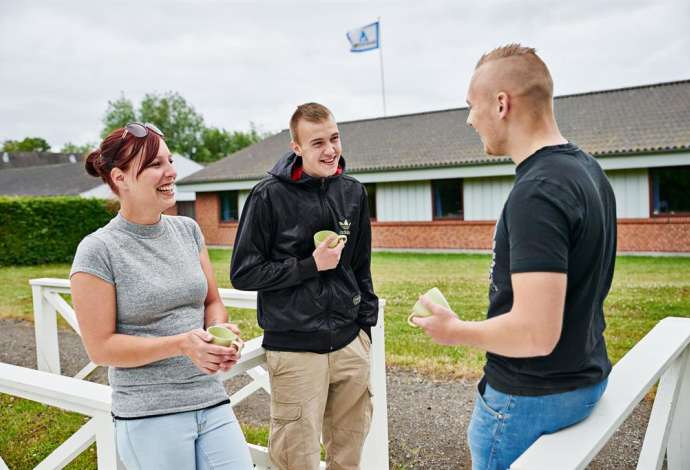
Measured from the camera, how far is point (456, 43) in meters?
43.5

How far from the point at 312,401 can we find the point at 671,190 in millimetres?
18481

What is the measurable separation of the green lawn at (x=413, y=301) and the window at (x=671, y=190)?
7.18 ft

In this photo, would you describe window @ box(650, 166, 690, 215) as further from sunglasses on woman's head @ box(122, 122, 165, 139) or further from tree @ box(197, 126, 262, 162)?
tree @ box(197, 126, 262, 162)

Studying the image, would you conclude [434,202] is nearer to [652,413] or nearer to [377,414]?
[377,414]

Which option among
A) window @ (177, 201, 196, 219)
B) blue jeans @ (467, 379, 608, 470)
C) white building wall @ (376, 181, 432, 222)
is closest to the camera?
blue jeans @ (467, 379, 608, 470)

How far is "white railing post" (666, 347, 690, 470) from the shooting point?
2699mm

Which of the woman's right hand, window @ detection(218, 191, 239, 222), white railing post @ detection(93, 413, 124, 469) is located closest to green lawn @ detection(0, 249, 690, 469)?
white railing post @ detection(93, 413, 124, 469)

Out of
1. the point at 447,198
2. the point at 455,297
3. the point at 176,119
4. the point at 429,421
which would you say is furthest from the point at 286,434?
the point at 176,119

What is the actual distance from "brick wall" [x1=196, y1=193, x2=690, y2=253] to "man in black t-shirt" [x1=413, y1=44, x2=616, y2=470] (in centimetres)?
1823

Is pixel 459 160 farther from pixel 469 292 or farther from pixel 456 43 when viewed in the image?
pixel 456 43

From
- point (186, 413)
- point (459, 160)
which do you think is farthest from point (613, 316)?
point (459, 160)

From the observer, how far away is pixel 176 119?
221 feet

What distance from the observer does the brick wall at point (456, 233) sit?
1747 cm

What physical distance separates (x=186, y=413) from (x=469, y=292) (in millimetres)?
9320
